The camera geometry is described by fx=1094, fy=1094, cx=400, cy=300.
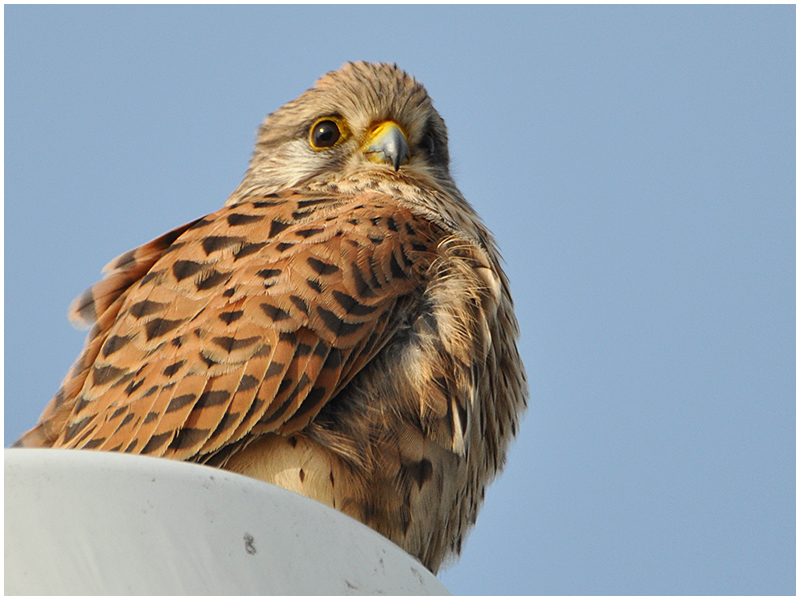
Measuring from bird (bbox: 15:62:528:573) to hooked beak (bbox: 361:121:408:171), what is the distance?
1.58 ft

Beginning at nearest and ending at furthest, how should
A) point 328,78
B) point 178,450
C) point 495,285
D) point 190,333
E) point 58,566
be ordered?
point 58,566 → point 178,450 → point 190,333 → point 495,285 → point 328,78

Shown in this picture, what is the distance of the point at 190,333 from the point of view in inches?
116

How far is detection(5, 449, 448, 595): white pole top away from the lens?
1.37 meters

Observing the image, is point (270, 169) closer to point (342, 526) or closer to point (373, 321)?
point (373, 321)

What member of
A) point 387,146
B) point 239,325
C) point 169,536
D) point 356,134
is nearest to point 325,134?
point 356,134

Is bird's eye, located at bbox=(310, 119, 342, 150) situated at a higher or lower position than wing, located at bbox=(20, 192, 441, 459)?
higher

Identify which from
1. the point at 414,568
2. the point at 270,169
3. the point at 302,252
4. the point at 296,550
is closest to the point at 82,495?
the point at 296,550

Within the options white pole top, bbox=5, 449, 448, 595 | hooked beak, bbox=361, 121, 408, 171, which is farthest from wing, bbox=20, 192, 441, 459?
white pole top, bbox=5, 449, 448, 595

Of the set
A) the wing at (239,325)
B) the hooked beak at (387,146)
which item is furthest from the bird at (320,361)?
the hooked beak at (387,146)

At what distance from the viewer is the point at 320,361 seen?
111 inches

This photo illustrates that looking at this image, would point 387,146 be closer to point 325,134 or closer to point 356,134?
point 356,134

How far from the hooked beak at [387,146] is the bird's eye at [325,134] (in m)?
0.14

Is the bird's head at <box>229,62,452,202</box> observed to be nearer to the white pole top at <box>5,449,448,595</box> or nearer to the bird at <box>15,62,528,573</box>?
the bird at <box>15,62,528,573</box>

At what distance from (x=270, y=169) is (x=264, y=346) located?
197 centimetres
